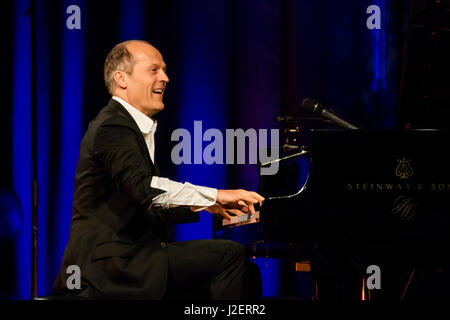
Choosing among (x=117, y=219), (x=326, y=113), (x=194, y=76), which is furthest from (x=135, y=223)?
(x=194, y=76)

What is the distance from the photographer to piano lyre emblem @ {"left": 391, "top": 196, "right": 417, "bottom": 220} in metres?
2.22

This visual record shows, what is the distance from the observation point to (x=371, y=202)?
221 cm

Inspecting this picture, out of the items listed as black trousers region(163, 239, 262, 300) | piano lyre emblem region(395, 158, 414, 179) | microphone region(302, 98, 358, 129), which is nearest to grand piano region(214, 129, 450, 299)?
piano lyre emblem region(395, 158, 414, 179)

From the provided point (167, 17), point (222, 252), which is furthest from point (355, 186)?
point (167, 17)

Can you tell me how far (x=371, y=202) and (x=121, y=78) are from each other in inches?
47.5

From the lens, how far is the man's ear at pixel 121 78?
253 centimetres

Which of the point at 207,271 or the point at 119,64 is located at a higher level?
the point at 119,64

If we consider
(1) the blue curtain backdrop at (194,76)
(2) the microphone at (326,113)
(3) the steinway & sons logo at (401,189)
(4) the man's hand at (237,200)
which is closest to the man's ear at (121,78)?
(4) the man's hand at (237,200)

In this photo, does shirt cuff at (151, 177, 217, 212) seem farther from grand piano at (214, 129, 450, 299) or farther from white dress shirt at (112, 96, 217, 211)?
grand piano at (214, 129, 450, 299)

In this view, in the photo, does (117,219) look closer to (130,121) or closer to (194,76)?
(130,121)

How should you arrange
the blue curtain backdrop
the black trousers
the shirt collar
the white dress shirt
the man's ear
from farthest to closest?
the blue curtain backdrop
the man's ear
the shirt collar
the black trousers
the white dress shirt

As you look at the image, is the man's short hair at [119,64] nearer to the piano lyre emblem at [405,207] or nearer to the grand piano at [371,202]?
the grand piano at [371,202]
